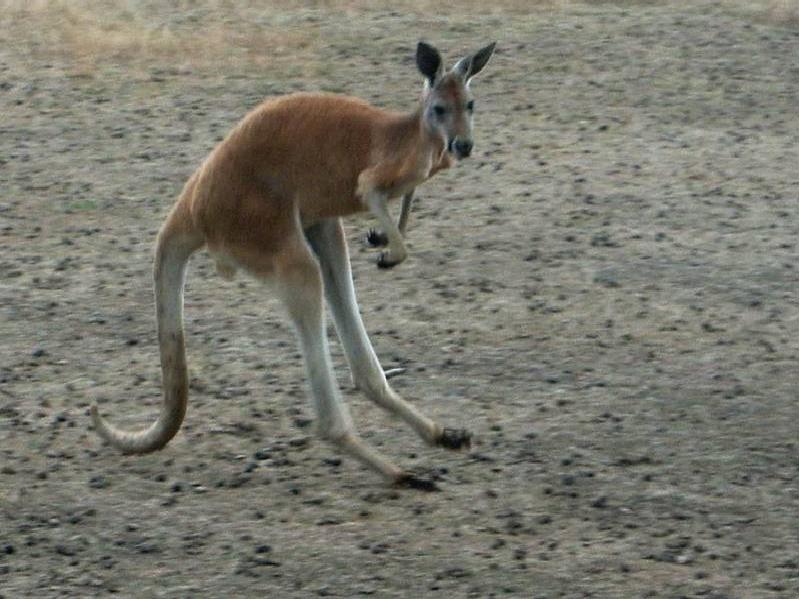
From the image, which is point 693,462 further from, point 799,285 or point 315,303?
point 799,285

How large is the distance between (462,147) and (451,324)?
2.28 m

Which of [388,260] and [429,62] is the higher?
[429,62]

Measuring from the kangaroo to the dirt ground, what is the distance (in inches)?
12.7

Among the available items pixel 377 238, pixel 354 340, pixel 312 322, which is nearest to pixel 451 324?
pixel 354 340

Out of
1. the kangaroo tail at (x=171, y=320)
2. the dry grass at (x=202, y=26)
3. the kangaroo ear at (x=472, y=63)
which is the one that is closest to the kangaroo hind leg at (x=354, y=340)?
the kangaroo tail at (x=171, y=320)

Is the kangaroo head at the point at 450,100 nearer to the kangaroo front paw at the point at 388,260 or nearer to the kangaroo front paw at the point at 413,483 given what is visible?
the kangaroo front paw at the point at 388,260

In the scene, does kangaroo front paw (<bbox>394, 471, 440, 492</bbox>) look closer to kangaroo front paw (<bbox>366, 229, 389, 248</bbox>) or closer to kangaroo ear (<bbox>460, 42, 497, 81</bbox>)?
kangaroo front paw (<bbox>366, 229, 389, 248</bbox>)

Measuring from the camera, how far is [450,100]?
571 centimetres

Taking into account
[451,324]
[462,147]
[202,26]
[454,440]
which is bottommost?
[451,324]

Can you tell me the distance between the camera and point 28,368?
7.24 meters

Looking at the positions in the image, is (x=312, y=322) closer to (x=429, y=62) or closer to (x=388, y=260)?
(x=388, y=260)

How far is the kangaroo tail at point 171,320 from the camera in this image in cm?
586

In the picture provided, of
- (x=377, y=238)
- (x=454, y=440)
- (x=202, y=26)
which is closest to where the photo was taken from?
(x=377, y=238)

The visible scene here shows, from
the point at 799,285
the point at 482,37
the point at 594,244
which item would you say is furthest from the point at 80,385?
the point at 482,37
